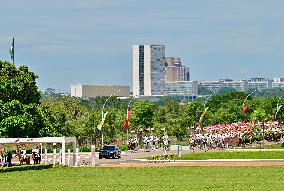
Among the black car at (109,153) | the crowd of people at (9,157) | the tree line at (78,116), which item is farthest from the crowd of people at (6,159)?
the tree line at (78,116)

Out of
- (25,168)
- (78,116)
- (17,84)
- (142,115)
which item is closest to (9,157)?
(25,168)

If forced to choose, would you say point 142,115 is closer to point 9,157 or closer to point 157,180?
point 9,157

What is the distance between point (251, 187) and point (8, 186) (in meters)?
11.4

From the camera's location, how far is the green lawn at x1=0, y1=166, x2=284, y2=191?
40031 millimetres

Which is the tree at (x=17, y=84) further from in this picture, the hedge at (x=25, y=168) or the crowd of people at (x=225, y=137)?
the hedge at (x=25, y=168)

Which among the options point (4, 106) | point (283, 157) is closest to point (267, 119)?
point (4, 106)

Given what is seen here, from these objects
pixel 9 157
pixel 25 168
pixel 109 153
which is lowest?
pixel 25 168

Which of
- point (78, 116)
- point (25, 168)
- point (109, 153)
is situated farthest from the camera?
point (78, 116)

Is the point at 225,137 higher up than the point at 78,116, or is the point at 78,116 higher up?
the point at 78,116

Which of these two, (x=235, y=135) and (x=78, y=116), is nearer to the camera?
(x=235, y=135)

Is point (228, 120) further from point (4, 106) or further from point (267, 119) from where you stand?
point (4, 106)

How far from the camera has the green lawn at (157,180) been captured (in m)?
40.0

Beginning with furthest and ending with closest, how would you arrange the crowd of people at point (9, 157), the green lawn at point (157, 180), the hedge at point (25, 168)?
the crowd of people at point (9, 157), the hedge at point (25, 168), the green lawn at point (157, 180)

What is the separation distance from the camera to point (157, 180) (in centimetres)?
4541
